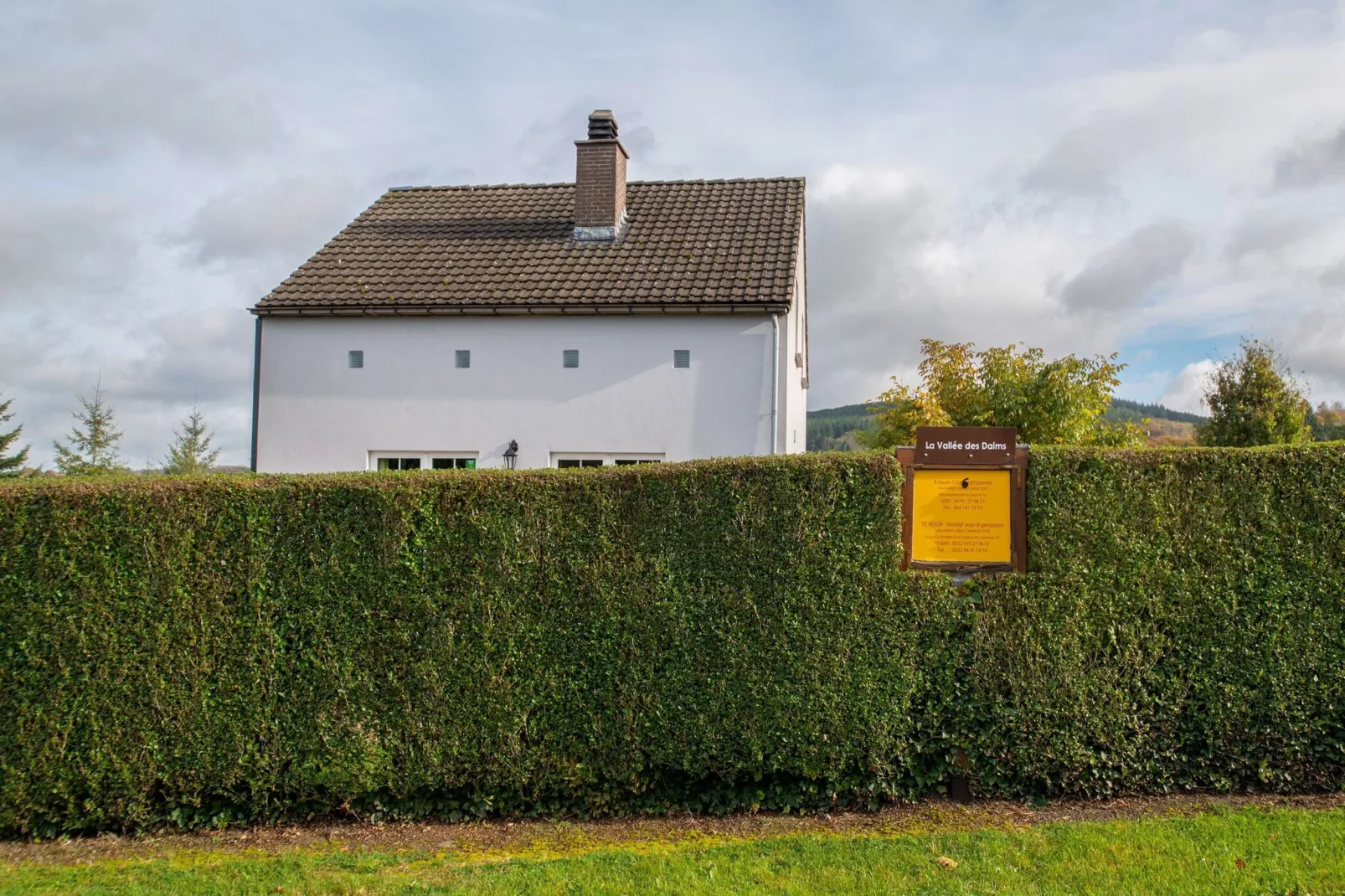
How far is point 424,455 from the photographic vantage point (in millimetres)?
16594

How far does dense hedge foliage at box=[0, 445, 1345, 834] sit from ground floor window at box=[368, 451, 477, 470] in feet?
32.9

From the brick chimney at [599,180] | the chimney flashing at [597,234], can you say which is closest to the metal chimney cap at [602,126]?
the brick chimney at [599,180]

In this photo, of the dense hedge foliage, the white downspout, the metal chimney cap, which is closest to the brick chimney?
the metal chimney cap

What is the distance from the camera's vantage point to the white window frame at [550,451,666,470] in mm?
16125

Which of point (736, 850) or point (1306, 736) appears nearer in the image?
point (736, 850)

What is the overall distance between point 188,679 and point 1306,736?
801cm

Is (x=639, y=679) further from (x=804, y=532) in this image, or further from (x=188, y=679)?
(x=188, y=679)

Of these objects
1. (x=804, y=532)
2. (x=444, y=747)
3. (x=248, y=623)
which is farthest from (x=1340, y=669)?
(x=248, y=623)

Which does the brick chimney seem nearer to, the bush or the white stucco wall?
the white stucco wall

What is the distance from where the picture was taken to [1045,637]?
6.33m

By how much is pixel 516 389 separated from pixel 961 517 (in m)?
11.2

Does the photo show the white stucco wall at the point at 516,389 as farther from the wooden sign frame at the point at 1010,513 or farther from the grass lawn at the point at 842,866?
the grass lawn at the point at 842,866

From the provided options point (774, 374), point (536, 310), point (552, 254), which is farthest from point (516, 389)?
point (774, 374)

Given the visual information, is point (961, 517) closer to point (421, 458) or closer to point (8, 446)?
point (421, 458)
